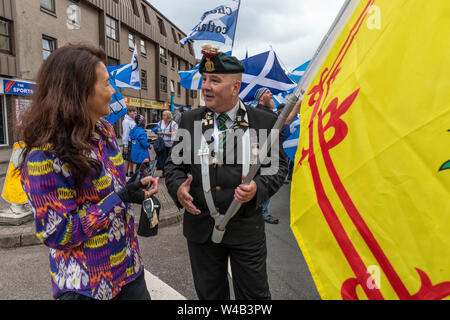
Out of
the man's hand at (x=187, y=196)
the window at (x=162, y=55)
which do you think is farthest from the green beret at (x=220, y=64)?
the window at (x=162, y=55)

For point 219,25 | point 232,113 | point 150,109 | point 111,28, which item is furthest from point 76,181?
point 150,109

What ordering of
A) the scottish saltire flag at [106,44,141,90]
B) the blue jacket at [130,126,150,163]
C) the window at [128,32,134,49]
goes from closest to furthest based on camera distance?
the blue jacket at [130,126,150,163] < the scottish saltire flag at [106,44,141,90] < the window at [128,32,134,49]

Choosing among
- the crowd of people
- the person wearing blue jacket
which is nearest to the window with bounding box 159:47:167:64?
the person wearing blue jacket

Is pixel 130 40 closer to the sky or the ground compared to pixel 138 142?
closer to the sky

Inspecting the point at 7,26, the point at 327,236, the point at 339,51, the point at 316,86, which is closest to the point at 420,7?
the point at 339,51

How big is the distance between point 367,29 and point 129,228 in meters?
1.44

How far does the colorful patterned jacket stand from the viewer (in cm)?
122

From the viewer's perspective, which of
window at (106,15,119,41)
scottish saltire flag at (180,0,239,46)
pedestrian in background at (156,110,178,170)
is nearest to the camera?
scottish saltire flag at (180,0,239,46)

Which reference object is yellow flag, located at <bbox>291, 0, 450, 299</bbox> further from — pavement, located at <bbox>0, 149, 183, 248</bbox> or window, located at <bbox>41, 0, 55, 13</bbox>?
window, located at <bbox>41, 0, 55, 13</bbox>

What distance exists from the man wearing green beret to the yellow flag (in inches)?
30.9

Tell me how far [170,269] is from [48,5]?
17454 mm

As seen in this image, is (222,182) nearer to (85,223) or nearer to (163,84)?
(85,223)

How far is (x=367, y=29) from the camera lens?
3.21ft

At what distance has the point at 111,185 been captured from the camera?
4.74ft
